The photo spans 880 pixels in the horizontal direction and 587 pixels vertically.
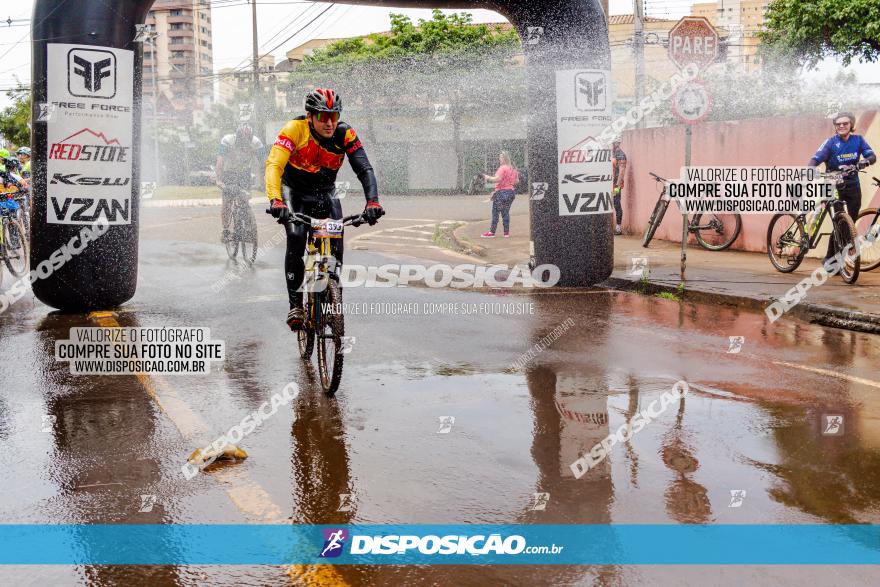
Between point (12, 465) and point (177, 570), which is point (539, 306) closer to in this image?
point (12, 465)

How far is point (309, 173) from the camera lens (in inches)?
303

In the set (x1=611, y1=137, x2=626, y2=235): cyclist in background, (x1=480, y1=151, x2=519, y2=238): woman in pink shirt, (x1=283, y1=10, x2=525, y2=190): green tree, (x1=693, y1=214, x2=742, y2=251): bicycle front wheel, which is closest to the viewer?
(x1=693, y1=214, x2=742, y2=251): bicycle front wheel

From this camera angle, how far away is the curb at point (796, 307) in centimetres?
951

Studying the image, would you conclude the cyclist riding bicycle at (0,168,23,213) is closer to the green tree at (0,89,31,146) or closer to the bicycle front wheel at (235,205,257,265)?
the bicycle front wheel at (235,205,257,265)

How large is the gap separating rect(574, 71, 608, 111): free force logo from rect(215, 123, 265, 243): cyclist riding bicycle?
5.41 metres

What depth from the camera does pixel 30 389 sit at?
7.17 metres

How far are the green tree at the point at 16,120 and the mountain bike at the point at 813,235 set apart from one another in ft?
140

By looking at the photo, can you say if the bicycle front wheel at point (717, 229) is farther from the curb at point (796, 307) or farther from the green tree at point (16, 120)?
the green tree at point (16, 120)

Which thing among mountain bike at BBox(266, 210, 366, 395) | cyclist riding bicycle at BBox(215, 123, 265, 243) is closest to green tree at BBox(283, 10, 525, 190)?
cyclist riding bicycle at BBox(215, 123, 265, 243)

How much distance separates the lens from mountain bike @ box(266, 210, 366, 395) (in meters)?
6.81

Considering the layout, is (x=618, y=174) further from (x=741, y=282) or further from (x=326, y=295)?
(x=326, y=295)

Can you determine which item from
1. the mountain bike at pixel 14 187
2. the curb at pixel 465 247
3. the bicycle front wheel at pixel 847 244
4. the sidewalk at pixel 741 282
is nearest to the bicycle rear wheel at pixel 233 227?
the mountain bike at pixel 14 187

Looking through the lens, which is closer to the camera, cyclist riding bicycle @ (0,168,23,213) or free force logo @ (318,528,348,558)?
free force logo @ (318,528,348,558)

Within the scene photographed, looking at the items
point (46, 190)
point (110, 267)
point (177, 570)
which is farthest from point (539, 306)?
point (177, 570)
